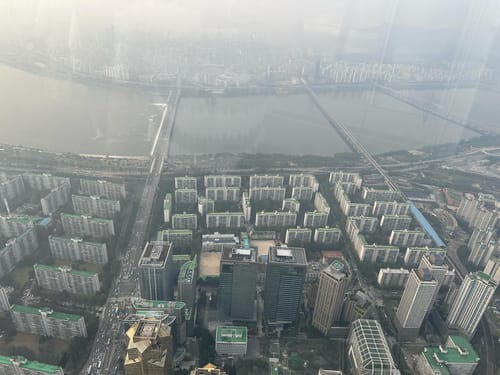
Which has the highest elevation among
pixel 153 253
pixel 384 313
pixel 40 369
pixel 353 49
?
pixel 353 49

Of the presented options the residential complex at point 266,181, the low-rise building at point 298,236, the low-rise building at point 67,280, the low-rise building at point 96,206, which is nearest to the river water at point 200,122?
the residential complex at point 266,181

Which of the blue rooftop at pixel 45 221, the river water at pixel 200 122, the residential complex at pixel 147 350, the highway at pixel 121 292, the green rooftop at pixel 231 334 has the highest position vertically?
the residential complex at pixel 147 350

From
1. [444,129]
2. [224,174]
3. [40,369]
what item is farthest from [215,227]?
[444,129]

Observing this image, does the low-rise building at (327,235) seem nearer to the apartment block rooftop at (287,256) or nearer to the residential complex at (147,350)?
the apartment block rooftop at (287,256)

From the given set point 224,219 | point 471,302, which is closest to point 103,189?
point 224,219

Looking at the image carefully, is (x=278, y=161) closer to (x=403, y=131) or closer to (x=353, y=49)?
(x=403, y=131)

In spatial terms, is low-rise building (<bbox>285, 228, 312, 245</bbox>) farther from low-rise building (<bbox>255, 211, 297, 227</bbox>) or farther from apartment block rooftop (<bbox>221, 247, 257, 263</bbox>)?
apartment block rooftop (<bbox>221, 247, 257, 263</bbox>)
